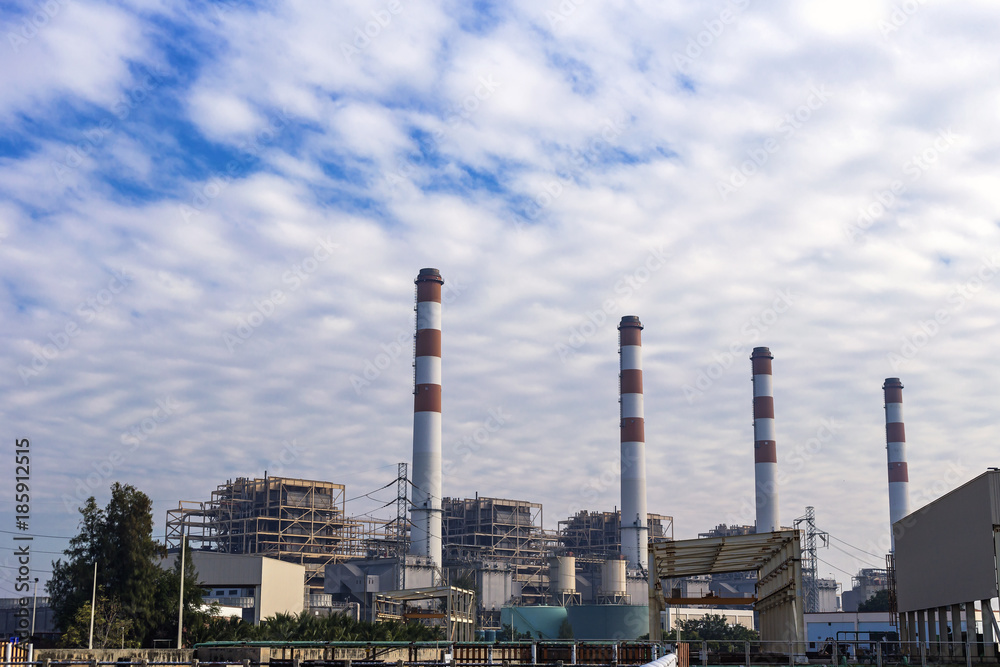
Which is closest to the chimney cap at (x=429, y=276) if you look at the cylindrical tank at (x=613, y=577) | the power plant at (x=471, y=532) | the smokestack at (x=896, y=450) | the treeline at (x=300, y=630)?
the power plant at (x=471, y=532)

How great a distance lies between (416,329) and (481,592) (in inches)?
1280

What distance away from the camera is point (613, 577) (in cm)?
10188

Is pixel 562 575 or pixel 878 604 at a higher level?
pixel 562 575

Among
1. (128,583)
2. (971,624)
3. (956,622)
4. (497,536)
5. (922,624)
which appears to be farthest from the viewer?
(497,536)

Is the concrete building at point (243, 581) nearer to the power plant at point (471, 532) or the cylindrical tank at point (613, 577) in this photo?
the power plant at point (471, 532)

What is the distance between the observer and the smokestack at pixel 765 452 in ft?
331

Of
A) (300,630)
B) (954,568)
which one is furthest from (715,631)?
(954,568)

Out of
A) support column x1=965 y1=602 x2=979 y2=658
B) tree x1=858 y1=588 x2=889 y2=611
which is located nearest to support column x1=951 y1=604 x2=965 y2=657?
support column x1=965 y1=602 x2=979 y2=658

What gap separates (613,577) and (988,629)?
76.9 meters

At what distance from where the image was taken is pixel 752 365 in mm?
104312

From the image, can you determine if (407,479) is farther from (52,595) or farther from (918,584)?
(918,584)

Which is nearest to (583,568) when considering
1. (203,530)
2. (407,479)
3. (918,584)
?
(407,479)

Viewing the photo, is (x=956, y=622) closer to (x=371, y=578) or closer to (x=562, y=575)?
(x=371, y=578)

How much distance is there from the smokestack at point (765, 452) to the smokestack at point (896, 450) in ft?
43.4
